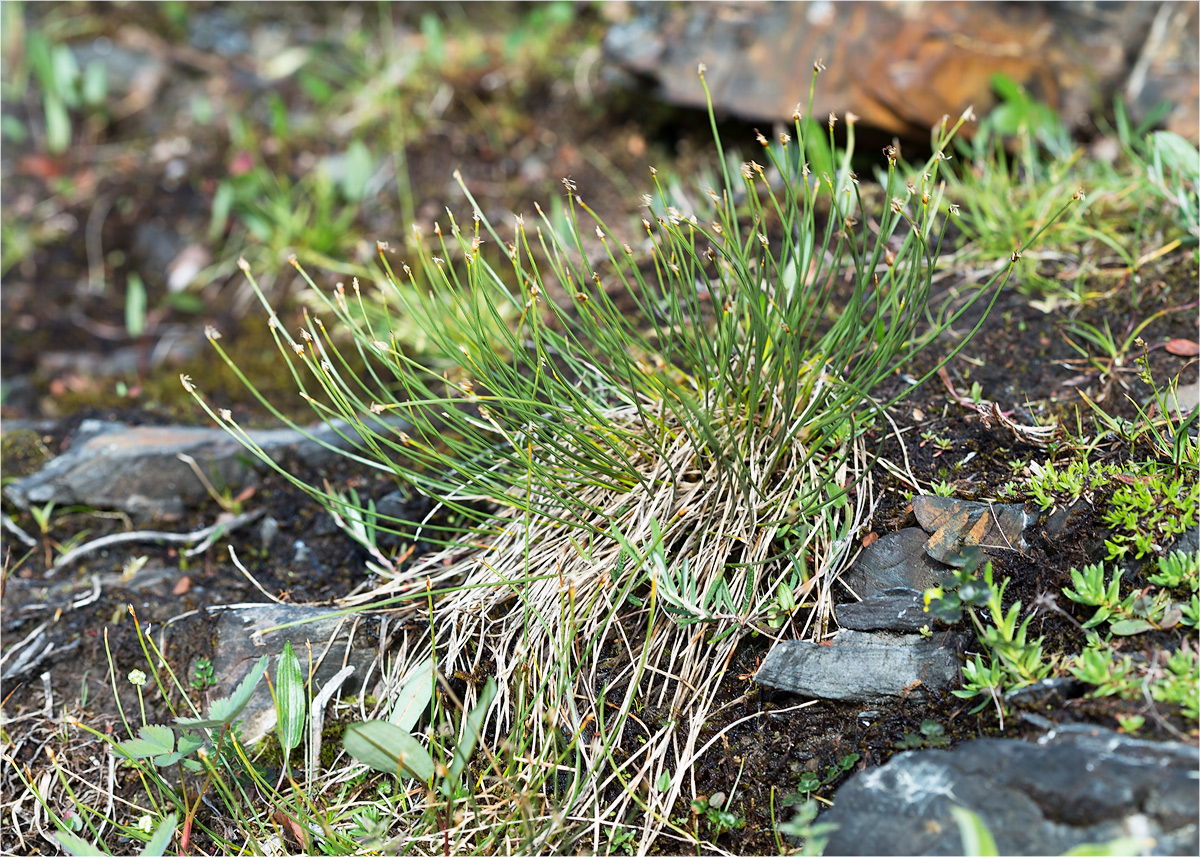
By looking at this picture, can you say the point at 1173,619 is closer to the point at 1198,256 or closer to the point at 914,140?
the point at 1198,256

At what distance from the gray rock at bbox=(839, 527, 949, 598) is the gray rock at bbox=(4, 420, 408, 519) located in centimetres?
143

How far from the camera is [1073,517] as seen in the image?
1.67 meters

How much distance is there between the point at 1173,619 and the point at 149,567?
2.31 metres

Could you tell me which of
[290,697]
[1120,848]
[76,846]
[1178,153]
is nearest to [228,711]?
[290,697]

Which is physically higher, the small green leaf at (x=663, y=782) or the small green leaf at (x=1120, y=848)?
the small green leaf at (x=1120, y=848)

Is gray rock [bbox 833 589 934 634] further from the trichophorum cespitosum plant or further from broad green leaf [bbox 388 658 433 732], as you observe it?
broad green leaf [bbox 388 658 433 732]

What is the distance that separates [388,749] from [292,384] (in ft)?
Answer: 5.41

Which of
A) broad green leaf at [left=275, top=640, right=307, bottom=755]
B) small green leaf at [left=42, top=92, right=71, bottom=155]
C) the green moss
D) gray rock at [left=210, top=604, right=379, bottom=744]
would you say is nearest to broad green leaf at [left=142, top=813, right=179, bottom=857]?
broad green leaf at [left=275, top=640, right=307, bottom=755]

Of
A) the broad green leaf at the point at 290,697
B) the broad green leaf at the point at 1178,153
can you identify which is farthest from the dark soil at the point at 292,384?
the broad green leaf at the point at 290,697

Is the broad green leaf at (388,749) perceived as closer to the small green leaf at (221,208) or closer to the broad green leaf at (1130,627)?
the broad green leaf at (1130,627)

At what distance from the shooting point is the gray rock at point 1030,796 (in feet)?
4.09

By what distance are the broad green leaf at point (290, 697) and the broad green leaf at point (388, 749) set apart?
0.27 m

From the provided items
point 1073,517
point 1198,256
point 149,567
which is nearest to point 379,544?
point 149,567

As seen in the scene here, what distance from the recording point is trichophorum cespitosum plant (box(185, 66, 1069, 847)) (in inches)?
65.2
